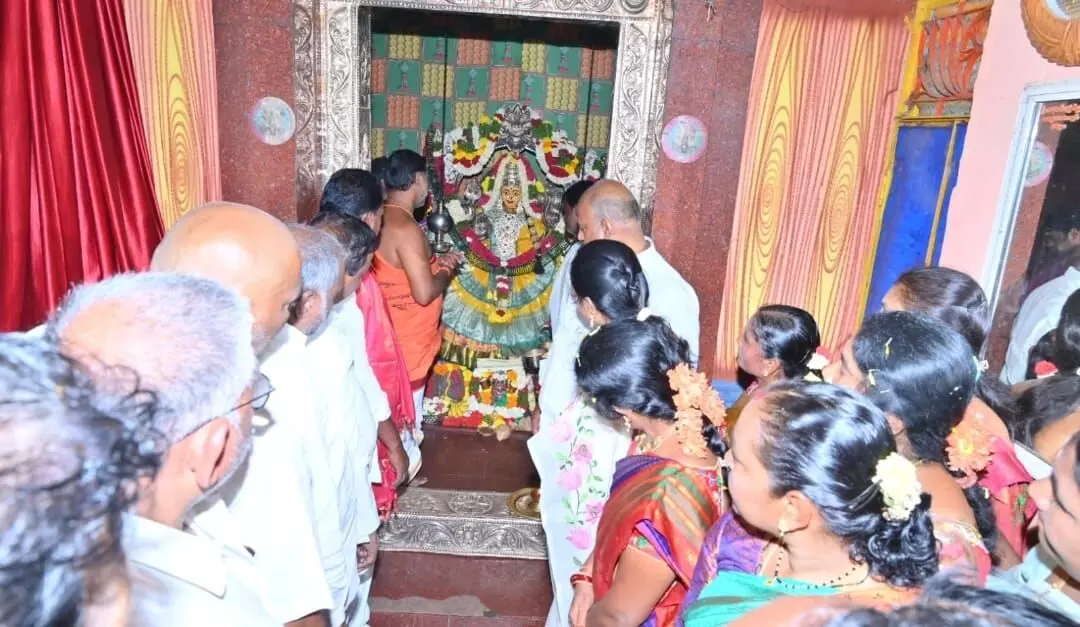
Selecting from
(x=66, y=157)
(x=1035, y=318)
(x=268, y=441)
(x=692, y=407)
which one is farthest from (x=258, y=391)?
(x=1035, y=318)

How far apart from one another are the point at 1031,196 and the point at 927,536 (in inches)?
77.0

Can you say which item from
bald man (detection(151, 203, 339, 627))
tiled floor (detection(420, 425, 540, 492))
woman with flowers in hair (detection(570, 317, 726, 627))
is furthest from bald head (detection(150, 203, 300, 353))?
tiled floor (detection(420, 425, 540, 492))

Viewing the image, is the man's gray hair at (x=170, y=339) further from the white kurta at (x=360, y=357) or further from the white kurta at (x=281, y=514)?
the white kurta at (x=360, y=357)

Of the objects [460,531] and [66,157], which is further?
[460,531]

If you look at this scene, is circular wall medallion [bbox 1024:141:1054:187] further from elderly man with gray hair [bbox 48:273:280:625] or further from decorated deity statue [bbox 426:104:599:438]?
decorated deity statue [bbox 426:104:599:438]

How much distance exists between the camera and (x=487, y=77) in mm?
5141

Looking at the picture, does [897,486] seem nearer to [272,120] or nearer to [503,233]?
[272,120]

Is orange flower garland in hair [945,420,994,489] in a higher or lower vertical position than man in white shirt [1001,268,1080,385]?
lower

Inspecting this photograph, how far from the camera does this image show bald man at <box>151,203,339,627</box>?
148 cm

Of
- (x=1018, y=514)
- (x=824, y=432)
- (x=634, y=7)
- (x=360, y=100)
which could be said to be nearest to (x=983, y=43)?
(x=634, y=7)

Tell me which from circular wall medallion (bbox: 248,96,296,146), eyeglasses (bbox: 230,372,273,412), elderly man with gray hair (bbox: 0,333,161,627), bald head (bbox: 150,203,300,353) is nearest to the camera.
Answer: elderly man with gray hair (bbox: 0,333,161,627)

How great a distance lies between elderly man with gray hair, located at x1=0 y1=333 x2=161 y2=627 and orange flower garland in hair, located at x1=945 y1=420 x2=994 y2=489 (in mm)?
1796

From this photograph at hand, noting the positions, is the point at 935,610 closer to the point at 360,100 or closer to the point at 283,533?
the point at 283,533

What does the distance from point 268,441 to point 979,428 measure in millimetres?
1792
